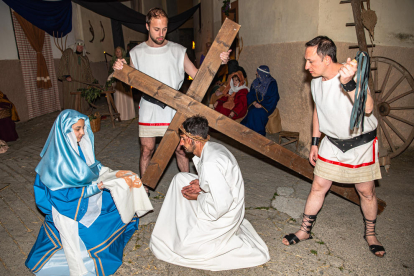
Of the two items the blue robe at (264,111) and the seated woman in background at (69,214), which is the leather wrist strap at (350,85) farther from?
the blue robe at (264,111)

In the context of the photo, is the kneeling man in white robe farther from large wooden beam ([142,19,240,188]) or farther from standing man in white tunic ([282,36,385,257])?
standing man in white tunic ([282,36,385,257])

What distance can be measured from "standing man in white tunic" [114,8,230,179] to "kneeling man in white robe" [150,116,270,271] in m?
0.99

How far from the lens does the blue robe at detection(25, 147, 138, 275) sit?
256 centimetres

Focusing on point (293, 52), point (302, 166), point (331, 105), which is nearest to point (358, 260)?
point (302, 166)

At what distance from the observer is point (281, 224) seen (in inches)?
129

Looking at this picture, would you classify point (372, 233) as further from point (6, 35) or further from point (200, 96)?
point (6, 35)

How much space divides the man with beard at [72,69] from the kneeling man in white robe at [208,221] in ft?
25.1

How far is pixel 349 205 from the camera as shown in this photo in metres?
3.61

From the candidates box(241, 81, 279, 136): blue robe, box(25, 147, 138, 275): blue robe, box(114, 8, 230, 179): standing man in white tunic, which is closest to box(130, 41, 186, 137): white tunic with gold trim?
box(114, 8, 230, 179): standing man in white tunic

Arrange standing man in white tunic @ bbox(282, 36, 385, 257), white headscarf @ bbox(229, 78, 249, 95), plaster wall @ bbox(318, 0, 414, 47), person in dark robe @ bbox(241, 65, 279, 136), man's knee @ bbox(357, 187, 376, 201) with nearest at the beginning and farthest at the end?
1. standing man in white tunic @ bbox(282, 36, 385, 257)
2. man's knee @ bbox(357, 187, 376, 201)
3. plaster wall @ bbox(318, 0, 414, 47)
4. person in dark robe @ bbox(241, 65, 279, 136)
5. white headscarf @ bbox(229, 78, 249, 95)

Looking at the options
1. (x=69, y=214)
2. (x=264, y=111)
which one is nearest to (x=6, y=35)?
(x=264, y=111)

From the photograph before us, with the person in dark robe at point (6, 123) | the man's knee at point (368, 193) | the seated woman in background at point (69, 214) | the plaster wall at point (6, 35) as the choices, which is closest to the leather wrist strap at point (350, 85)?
the man's knee at point (368, 193)

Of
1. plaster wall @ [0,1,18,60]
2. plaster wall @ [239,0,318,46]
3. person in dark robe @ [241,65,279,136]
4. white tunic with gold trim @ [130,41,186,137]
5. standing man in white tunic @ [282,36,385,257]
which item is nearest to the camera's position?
standing man in white tunic @ [282,36,385,257]

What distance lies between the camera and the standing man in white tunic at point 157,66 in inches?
127
